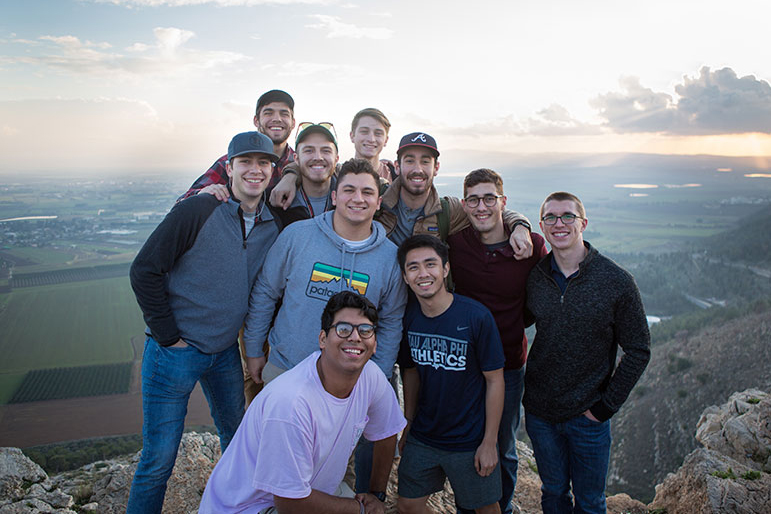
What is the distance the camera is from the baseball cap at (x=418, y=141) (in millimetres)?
5691

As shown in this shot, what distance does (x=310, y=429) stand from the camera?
11.1 feet

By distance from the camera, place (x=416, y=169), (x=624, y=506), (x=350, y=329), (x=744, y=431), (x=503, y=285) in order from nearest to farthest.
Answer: (x=350, y=329) < (x=503, y=285) < (x=416, y=169) < (x=624, y=506) < (x=744, y=431)

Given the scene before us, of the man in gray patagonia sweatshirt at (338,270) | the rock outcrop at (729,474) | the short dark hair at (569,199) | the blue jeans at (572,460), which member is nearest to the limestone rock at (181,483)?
the man in gray patagonia sweatshirt at (338,270)

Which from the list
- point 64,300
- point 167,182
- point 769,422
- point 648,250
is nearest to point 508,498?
point 769,422

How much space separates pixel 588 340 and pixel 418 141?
3215 mm

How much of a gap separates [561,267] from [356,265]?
2266 millimetres

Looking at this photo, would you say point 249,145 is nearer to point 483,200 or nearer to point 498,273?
point 483,200

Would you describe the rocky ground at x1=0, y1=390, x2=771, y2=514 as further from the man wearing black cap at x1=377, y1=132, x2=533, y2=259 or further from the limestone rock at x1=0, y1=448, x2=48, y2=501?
the man wearing black cap at x1=377, y1=132, x2=533, y2=259

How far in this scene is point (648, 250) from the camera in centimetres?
15325

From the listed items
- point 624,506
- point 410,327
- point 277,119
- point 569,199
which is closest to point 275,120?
point 277,119

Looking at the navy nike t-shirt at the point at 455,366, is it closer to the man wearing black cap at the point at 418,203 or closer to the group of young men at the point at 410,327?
the group of young men at the point at 410,327

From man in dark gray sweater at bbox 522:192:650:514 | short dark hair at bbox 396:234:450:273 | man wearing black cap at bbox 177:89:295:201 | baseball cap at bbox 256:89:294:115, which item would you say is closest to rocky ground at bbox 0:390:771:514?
man in dark gray sweater at bbox 522:192:650:514

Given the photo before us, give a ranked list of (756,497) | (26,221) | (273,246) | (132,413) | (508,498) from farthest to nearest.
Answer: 1. (26,221)
2. (132,413)
3. (756,497)
4. (508,498)
5. (273,246)

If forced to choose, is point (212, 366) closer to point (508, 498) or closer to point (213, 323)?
point (213, 323)
